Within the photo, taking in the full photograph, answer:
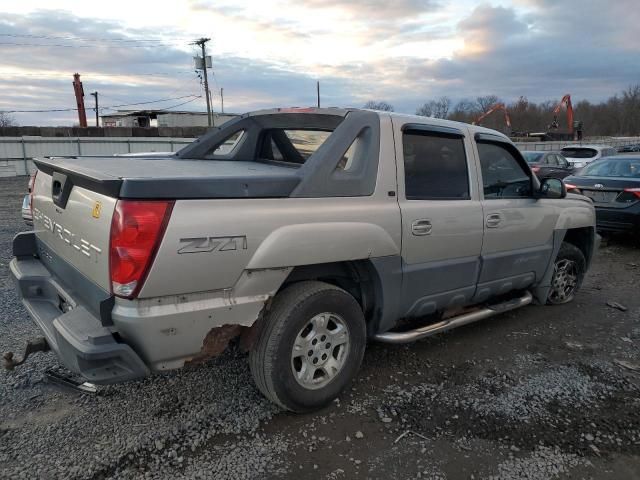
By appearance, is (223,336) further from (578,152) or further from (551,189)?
(578,152)

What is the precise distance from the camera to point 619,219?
8148 mm

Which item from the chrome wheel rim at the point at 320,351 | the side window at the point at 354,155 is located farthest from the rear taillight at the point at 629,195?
the chrome wheel rim at the point at 320,351

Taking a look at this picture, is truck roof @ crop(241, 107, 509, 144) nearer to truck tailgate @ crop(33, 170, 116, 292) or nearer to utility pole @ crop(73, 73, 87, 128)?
truck tailgate @ crop(33, 170, 116, 292)

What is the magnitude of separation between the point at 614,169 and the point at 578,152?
41.1 ft

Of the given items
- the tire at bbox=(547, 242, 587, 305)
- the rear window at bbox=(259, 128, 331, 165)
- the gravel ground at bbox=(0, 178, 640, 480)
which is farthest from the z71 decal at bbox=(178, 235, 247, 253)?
the tire at bbox=(547, 242, 587, 305)

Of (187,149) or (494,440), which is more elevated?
(187,149)

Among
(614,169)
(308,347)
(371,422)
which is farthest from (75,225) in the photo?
(614,169)

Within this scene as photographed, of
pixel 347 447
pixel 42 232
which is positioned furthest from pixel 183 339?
pixel 42 232

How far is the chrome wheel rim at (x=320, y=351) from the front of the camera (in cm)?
308

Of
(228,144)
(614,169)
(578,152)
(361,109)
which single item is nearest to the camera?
(361,109)

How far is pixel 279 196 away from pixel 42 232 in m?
1.82

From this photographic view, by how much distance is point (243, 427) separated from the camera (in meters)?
3.02

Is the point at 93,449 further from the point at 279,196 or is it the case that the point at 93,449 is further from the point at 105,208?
the point at 279,196

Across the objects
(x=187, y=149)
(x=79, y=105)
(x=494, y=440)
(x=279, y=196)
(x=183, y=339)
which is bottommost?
(x=494, y=440)
